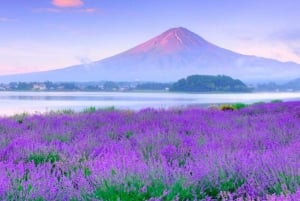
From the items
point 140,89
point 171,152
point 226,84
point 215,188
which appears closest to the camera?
point 215,188

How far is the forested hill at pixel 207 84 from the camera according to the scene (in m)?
98.2

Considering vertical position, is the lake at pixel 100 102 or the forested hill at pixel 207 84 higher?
the forested hill at pixel 207 84

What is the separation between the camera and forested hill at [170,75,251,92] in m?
98.2

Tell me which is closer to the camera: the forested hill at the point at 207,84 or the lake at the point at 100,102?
the lake at the point at 100,102

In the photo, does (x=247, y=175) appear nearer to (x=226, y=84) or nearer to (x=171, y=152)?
(x=171, y=152)

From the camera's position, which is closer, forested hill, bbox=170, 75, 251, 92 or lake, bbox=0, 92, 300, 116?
lake, bbox=0, 92, 300, 116

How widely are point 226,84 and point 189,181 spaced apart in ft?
330

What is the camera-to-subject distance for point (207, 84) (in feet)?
324

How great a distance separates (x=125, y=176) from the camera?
3.35m

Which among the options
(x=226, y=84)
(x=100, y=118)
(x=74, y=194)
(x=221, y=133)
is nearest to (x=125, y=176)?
(x=74, y=194)

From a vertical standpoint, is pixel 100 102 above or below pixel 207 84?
below

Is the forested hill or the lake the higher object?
the forested hill

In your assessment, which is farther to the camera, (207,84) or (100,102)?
(207,84)

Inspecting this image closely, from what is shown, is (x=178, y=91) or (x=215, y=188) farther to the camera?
(x=178, y=91)
